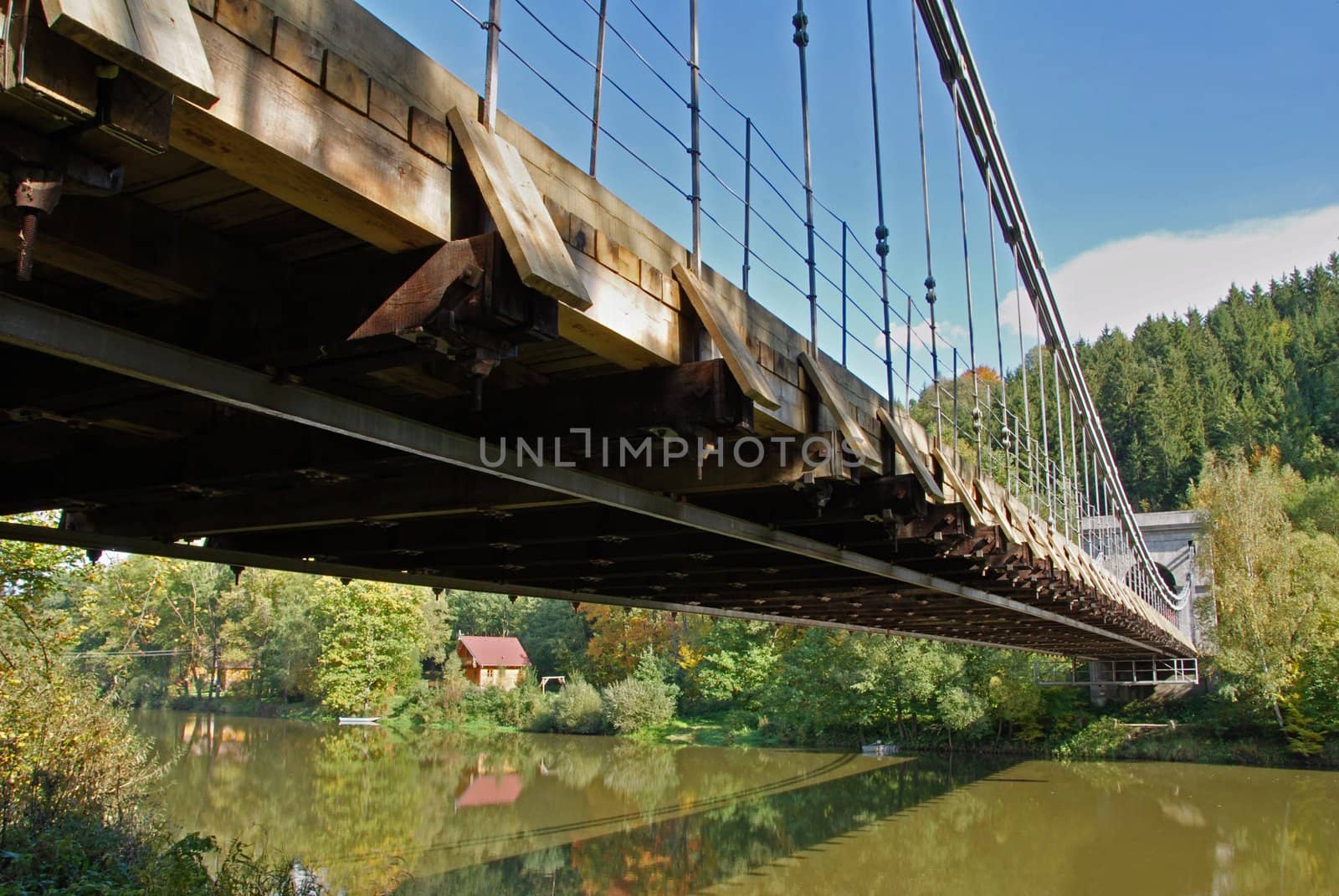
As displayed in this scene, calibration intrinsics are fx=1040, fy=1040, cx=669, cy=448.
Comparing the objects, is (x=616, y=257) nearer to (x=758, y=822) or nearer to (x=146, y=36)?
(x=146, y=36)

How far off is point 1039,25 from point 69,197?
40.4 ft

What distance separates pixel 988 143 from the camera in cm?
1520

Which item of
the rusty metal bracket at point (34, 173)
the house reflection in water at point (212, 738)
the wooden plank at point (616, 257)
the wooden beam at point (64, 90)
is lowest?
the house reflection in water at point (212, 738)

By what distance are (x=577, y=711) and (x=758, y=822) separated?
1897 cm

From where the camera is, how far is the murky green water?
47.9ft

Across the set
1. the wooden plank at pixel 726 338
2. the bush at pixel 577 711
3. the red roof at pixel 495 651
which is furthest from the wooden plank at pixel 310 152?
the red roof at pixel 495 651

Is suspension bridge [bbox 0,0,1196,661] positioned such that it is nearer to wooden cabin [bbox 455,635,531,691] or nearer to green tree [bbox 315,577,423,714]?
green tree [bbox 315,577,423,714]

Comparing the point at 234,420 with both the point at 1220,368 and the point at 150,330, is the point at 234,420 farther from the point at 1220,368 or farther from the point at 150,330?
the point at 1220,368

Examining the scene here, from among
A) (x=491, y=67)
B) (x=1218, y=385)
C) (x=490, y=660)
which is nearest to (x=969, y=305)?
(x=491, y=67)

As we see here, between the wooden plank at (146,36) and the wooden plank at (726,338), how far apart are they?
1.96 meters

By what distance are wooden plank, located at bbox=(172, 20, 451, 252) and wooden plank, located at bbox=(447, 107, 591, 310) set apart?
0.39ft

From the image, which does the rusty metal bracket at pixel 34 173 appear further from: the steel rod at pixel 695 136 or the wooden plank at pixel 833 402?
the wooden plank at pixel 833 402

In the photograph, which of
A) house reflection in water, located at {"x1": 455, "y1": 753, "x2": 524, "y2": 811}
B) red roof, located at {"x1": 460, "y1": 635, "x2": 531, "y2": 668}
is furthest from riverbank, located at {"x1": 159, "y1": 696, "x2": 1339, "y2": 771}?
red roof, located at {"x1": 460, "y1": 635, "x2": 531, "y2": 668}

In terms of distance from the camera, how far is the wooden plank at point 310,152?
2.16 meters
